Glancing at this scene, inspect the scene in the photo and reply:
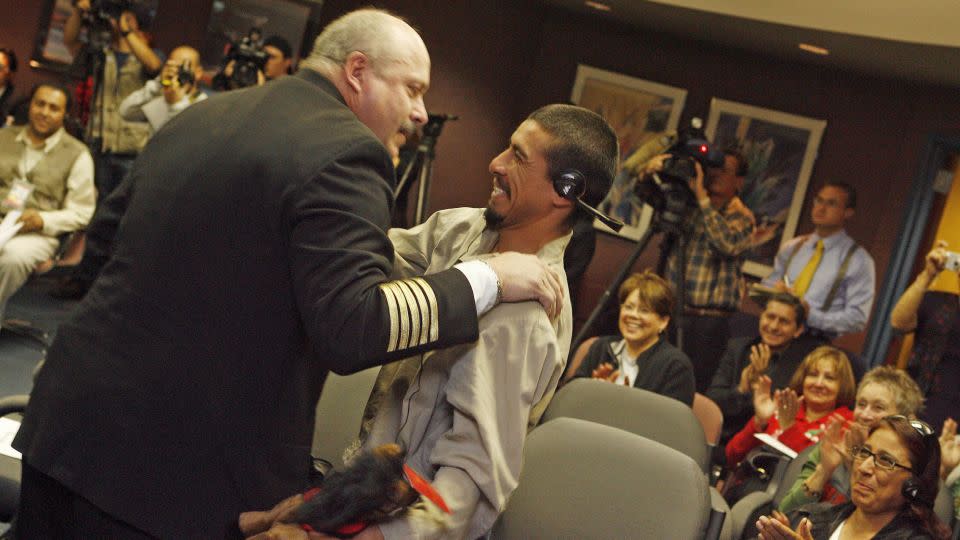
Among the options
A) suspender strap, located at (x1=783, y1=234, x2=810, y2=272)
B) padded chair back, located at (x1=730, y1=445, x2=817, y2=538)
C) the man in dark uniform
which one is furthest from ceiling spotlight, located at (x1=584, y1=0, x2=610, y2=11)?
the man in dark uniform

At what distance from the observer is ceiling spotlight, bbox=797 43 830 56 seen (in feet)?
23.1

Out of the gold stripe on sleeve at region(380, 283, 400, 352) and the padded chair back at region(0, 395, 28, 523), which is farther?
the padded chair back at region(0, 395, 28, 523)

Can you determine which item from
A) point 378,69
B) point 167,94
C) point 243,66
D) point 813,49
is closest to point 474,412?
point 378,69

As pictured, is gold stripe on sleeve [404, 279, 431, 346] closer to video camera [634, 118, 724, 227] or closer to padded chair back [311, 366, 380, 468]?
padded chair back [311, 366, 380, 468]

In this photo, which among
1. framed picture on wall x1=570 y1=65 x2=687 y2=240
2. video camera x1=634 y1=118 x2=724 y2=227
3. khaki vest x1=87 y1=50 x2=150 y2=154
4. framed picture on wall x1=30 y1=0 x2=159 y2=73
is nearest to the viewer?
video camera x1=634 y1=118 x2=724 y2=227

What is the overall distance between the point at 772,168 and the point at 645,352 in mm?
4111

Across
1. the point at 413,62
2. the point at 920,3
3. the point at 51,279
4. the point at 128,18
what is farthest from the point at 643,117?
the point at 413,62

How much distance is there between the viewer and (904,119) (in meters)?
7.48

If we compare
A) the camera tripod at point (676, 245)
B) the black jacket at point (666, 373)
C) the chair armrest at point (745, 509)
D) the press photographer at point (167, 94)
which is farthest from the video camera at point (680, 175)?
the press photographer at point (167, 94)

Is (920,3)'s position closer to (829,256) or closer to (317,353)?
(829,256)

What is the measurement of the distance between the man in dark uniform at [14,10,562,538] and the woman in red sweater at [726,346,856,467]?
272 centimetres

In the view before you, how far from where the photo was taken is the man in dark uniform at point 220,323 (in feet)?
4.74

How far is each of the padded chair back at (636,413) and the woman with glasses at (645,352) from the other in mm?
831

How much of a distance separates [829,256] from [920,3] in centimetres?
147
